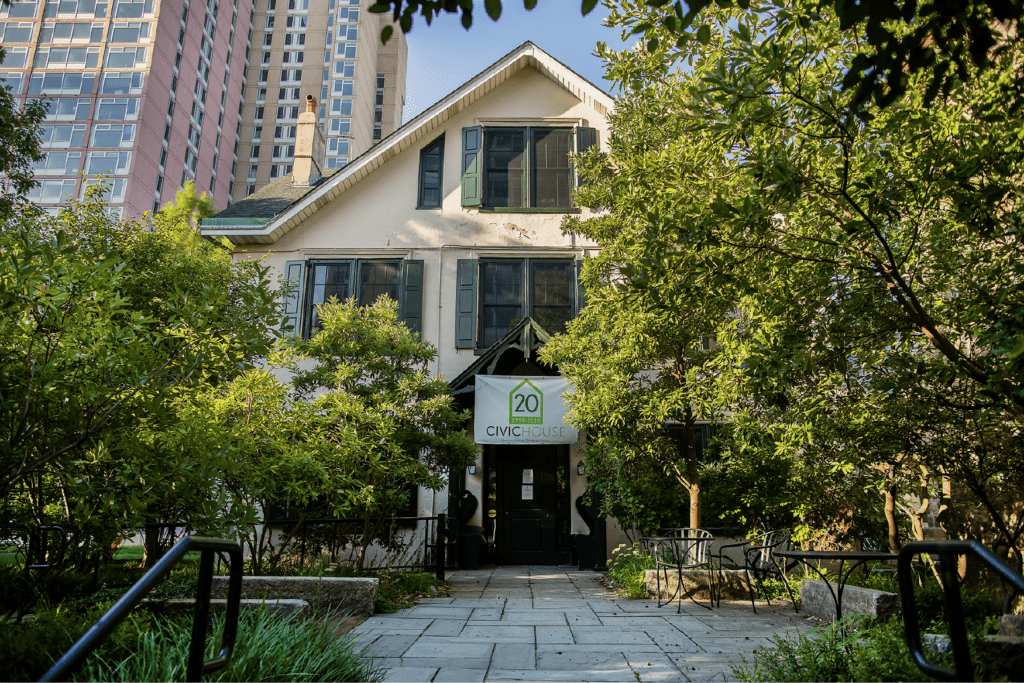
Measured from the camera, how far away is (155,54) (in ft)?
134

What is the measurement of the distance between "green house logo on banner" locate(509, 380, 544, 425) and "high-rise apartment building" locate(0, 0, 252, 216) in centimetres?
3520

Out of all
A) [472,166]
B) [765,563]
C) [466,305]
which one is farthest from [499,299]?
[765,563]

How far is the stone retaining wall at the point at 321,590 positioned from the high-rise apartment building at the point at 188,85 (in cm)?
2819

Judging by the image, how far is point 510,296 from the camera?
12.6 meters

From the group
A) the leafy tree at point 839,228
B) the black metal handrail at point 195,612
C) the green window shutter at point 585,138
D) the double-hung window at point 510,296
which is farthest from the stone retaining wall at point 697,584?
the green window shutter at point 585,138

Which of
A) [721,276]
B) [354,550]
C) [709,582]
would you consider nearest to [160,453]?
[721,276]

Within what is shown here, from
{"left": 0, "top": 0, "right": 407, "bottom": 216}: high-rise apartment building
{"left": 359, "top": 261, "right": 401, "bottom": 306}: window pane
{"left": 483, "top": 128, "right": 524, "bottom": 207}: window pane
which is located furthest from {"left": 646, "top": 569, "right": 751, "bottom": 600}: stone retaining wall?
{"left": 0, "top": 0, "right": 407, "bottom": 216}: high-rise apartment building

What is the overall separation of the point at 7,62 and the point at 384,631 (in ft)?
162

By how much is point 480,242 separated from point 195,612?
35.0 ft

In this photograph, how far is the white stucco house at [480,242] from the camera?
39.8 ft

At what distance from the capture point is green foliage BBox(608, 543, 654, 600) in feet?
26.8

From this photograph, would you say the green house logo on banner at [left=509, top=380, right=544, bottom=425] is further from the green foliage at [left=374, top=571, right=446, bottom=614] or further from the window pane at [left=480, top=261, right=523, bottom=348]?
the green foliage at [left=374, top=571, right=446, bottom=614]

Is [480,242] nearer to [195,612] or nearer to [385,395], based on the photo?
[385,395]

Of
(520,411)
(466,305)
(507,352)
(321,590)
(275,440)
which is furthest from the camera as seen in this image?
(466,305)
